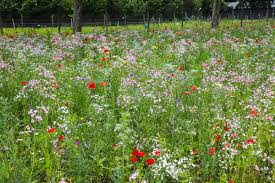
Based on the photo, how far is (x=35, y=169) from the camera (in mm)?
4480

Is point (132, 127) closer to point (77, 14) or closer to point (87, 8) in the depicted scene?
point (77, 14)

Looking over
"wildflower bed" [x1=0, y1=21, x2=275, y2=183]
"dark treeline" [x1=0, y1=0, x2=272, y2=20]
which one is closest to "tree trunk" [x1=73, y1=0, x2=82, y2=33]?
"wildflower bed" [x1=0, y1=21, x2=275, y2=183]

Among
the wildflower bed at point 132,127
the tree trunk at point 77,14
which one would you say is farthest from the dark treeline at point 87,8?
the wildflower bed at point 132,127

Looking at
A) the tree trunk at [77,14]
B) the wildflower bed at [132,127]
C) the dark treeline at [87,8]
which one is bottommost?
the wildflower bed at [132,127]

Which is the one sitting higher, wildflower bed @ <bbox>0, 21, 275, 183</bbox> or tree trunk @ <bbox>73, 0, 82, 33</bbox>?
tree trunk @ <bbox>73, 0, 82, 33</bbox>

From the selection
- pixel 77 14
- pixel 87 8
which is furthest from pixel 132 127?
pixel 87 8

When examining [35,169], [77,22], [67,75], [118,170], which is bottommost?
[35,169]

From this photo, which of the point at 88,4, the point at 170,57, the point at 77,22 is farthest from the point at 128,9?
the point at 170,57

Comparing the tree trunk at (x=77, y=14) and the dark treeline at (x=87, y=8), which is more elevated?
the dark treeline at (x=87, y=8)

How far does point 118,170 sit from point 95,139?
94cm

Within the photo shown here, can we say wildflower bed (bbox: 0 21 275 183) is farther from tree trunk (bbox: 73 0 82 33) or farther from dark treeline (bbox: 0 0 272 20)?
dark treeline (bbox: 0 0 272 20)

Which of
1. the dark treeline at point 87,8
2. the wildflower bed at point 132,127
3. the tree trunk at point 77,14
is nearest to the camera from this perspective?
the wildflower bed at point 132,127

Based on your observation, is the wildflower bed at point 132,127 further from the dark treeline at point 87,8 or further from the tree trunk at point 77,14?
the dark treeline at point 87,8

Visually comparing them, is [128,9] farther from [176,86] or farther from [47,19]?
[176,86]
